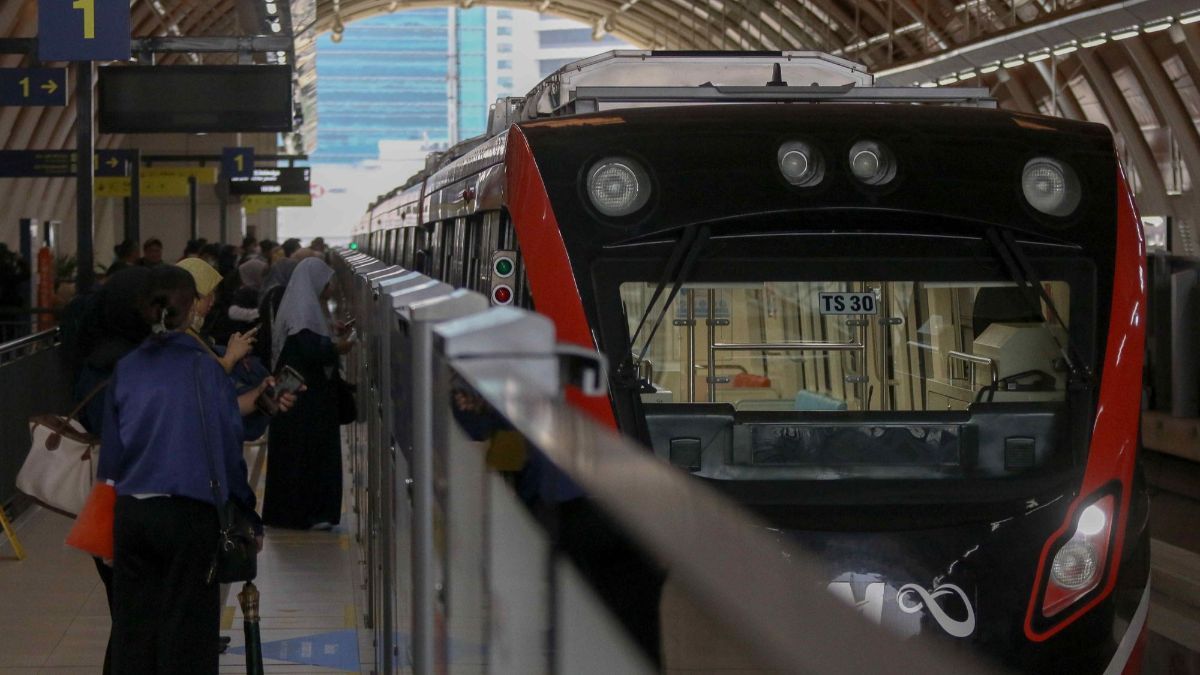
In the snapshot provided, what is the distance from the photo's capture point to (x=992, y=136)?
5.18m

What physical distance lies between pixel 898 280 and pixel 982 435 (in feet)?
1.71

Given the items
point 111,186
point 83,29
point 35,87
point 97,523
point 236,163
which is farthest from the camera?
point 236,163

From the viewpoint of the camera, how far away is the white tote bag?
5449 mm

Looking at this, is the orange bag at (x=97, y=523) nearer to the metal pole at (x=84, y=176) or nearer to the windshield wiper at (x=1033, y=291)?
the windshield wiper at (x=1033, y=291)

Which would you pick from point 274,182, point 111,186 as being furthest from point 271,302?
point 274,182

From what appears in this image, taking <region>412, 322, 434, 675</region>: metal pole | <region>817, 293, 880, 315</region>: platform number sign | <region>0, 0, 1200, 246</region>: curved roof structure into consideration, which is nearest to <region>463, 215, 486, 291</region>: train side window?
<region>817, 293, 880, 315</region>: platform number sign

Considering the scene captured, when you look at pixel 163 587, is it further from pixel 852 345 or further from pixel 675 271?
pixel 852 345

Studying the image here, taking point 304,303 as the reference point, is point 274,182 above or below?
above

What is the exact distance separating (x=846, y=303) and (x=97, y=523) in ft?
7.59

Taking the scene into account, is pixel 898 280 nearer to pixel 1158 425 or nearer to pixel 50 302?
pixel 1158 425

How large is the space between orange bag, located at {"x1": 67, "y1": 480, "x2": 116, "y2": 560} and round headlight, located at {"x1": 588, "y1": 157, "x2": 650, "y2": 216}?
164 cm

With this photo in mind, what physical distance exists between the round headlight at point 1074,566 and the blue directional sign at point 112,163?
22.6 meters

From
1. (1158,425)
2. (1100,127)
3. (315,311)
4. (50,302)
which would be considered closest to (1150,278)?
(1158,425)

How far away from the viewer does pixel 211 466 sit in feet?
16.1
